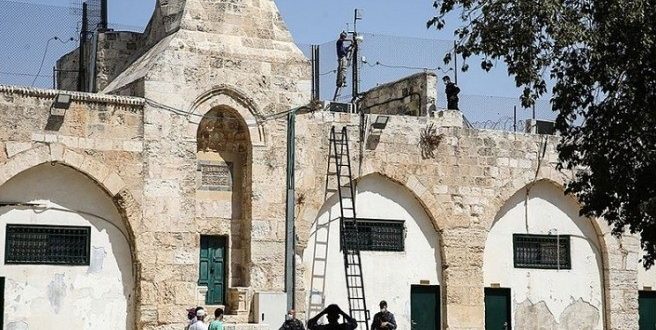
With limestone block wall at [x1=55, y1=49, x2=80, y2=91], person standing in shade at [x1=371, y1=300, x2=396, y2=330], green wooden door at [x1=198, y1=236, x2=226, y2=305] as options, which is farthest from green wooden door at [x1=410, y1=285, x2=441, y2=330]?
limestone block wall at [x1=55, y1=49, x2=80, y2=91]

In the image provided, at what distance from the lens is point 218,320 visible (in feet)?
53.3

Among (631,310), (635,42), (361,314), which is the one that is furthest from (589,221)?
(635,42)

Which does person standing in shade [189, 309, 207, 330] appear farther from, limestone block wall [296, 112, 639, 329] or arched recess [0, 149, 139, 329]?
limestone block wall [296, 112, 639, 329]

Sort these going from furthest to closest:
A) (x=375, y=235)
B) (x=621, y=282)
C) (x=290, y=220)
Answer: (x=621, y=282), (x=375, y=235), (x=290, y=220)

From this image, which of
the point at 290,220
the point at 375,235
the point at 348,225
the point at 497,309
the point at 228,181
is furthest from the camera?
the point at 497,309

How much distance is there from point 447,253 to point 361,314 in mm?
2082

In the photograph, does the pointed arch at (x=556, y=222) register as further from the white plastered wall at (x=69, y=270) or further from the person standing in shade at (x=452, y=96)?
the white plastered wall at (x=69, y=270)

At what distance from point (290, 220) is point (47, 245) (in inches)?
156

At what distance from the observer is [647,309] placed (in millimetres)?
23344

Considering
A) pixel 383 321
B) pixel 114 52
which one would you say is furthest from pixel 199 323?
pixel 114 52

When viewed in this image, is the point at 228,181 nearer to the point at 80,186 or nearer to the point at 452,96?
the point at 80,186

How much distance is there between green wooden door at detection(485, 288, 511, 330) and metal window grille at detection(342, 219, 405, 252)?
2090 millimetres

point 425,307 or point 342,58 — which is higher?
point 342,58

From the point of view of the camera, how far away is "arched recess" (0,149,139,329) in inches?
691
